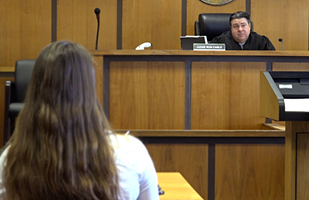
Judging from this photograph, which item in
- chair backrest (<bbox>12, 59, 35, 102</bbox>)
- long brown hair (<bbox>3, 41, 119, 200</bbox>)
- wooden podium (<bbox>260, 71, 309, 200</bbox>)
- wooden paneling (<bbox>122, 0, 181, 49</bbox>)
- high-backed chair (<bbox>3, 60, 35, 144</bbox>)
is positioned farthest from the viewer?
wooden paneling (<bbox>122, 0, 181, 49</bbox>)

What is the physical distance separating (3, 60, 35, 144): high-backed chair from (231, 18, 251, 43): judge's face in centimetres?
212

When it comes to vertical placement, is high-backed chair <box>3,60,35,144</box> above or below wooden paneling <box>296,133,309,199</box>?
above

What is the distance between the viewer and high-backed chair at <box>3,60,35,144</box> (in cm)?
420

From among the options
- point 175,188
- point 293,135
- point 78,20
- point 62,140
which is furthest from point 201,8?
point 62,140

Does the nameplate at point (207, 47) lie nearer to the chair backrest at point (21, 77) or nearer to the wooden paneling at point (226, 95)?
the wooden paneling at point (226, 95)

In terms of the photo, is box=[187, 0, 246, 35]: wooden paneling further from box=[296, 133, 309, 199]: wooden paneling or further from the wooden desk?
the wooden desk

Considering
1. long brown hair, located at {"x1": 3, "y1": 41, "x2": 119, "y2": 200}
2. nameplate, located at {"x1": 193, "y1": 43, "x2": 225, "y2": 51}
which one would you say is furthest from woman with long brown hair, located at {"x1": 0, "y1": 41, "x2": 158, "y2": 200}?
nameplate, located at {"x1": 193, "y1": 43, "x2": 225, "y2": 51}

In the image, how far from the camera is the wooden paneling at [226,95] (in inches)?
140

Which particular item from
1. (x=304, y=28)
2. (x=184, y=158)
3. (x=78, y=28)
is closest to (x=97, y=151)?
(x=184, y=158)

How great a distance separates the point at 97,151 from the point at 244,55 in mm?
2760

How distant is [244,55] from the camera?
11.7 feet

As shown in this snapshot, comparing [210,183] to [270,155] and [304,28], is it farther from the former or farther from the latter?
[304,28]

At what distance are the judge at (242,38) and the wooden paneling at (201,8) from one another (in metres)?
1.12

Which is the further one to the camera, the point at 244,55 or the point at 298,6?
the point at 298,6
